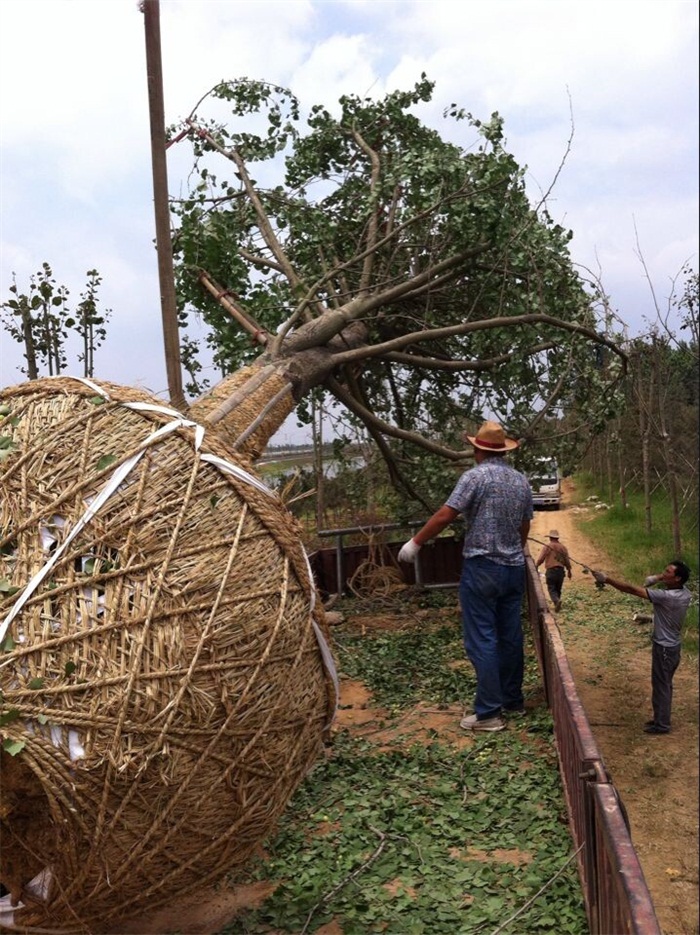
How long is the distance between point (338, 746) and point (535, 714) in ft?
4.36

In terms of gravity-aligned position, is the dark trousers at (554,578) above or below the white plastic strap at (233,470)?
below

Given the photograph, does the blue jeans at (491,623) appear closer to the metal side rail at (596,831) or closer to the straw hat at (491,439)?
the straw hat at (491,439)

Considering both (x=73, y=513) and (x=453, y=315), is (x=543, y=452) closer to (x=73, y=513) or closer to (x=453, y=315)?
(x=453, y=315)

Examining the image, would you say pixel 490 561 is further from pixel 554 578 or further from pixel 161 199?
pixel 554 578

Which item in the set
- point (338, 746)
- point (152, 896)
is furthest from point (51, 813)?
point (338, 746)

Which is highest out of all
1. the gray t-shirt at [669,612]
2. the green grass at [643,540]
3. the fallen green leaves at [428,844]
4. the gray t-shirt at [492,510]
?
the gray t-shirt at [492,510]

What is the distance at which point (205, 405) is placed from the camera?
17.4ft

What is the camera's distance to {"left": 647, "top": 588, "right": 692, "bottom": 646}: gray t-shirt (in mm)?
6844

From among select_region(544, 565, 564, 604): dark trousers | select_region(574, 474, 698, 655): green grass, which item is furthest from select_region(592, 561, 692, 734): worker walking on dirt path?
select_region(544, 565, 564, 604): dark trousers

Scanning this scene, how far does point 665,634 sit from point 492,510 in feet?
6.85

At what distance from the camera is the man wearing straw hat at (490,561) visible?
19.5ft

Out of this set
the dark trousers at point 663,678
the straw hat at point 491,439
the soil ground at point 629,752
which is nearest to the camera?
the soil ground at point 629,752

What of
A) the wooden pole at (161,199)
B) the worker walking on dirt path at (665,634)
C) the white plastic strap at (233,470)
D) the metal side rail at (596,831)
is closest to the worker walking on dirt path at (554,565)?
the worker walking on dirt path at (665,634)

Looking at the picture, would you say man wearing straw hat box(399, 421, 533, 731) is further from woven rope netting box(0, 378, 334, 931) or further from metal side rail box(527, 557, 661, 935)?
woven rope netting box(0, 378, 334, 931)
